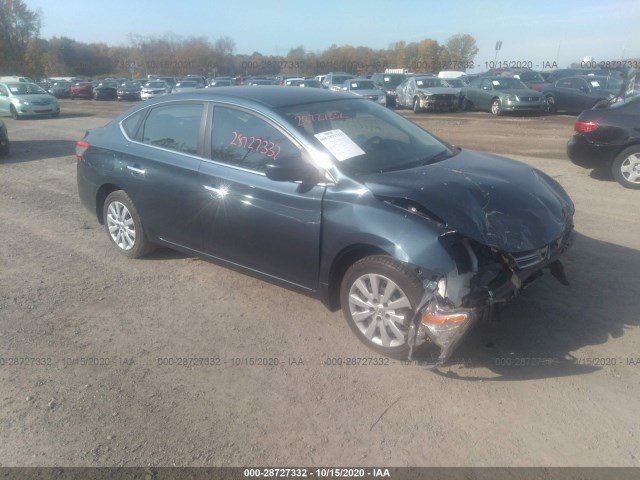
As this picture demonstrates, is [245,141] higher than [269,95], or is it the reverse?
[269,95]

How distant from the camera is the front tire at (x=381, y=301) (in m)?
3.36

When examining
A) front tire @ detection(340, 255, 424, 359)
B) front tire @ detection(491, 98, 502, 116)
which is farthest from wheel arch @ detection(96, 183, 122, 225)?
front tire @ detection(491, 98, 502, 116)

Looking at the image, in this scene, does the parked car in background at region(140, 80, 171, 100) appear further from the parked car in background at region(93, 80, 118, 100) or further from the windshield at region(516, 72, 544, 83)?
the windshield at region(516, 72, 544, 83)

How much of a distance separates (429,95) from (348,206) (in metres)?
19.5

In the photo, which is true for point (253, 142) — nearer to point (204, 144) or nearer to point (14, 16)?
point (204, 144)

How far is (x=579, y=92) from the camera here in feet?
62.9

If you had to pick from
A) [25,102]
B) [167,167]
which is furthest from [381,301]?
[25,102]

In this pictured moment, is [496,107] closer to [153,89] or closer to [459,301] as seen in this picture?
[459,301]

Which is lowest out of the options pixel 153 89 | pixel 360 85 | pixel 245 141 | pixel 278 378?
pixel 278 378

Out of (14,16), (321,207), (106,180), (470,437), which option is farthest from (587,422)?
(14,16)

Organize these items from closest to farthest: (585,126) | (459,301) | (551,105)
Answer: (459,301) → (585,126) → (551,105)

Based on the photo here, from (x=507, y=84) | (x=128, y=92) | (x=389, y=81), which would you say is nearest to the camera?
(x=507, y=84)

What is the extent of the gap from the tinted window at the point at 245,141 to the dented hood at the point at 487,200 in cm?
77

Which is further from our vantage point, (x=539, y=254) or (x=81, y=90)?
(x=81, y=90)
